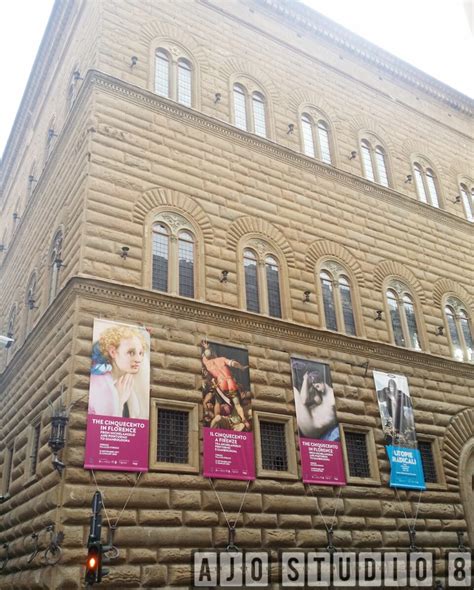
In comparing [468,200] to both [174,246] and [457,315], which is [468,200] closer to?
[457,315]

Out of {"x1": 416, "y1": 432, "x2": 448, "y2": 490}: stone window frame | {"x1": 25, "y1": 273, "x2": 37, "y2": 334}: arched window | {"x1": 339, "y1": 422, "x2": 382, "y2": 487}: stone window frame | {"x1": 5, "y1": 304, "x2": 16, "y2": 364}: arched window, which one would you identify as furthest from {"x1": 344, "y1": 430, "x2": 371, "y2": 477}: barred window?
{"x1": 5, "y1": 304, "x2": 16, "y2": 364}: arched window

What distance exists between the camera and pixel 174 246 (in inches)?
547

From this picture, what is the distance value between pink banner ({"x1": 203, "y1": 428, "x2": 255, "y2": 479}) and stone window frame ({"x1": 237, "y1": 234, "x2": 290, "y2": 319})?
317cm

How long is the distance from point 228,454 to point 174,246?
4.85 m

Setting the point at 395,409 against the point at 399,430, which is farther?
the point at 395,409

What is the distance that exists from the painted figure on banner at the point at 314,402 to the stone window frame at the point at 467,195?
1111cm

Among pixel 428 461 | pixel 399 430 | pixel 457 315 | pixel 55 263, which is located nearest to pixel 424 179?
pixel 457 315

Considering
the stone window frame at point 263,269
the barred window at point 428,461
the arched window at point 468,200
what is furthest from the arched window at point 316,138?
the barred window at point 428,461

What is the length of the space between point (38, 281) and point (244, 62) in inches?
348

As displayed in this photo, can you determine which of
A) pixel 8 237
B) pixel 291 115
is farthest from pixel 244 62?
pixel 8 237

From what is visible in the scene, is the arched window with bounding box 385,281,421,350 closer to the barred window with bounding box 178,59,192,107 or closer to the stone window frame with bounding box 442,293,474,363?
the stone window frame with bounding box 442,293,474,363

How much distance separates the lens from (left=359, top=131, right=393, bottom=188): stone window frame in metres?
19.6

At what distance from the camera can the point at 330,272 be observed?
1636 centimetres

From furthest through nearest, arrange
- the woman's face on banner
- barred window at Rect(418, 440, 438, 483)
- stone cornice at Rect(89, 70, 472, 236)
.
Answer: barred window at Rect(418, 440, 438, 483)
stone cornice at Rect(89, 70, 472, 236)
the woman's face on banner
